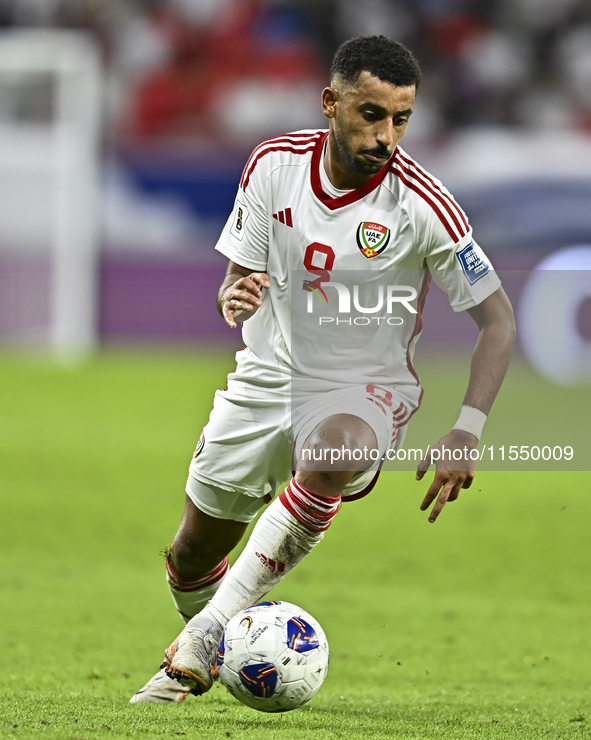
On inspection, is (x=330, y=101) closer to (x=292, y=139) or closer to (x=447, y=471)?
(x=292, y=139)

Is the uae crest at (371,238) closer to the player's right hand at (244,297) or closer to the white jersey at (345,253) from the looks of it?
the white jersey at (345,253)

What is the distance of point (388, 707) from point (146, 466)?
18.8ft

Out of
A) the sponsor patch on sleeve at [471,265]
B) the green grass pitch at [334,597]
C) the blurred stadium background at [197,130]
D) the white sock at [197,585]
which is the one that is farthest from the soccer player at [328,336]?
the blurred stadium background at [197,130]

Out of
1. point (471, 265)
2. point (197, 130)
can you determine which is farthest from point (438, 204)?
→ point (197, 130)

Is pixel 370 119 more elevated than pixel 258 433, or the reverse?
pixel 370 119

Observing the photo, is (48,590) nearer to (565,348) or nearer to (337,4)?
(565,348)

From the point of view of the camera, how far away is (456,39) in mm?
18578

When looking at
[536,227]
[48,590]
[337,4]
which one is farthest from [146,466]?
[337,4]

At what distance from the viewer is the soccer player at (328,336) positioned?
3334 millimetres

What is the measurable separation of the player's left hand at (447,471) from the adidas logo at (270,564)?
1.59 feet

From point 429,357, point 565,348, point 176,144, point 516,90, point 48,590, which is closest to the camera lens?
point 48,590

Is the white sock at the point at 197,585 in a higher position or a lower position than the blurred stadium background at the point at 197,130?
lower

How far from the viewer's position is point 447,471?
3.19m

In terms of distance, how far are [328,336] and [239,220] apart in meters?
0.48
